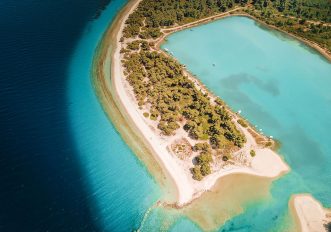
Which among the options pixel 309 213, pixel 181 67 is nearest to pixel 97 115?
pixel 181 67

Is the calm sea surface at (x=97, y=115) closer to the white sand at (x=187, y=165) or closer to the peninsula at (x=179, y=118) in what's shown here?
the white sand at (x=187, y=165)

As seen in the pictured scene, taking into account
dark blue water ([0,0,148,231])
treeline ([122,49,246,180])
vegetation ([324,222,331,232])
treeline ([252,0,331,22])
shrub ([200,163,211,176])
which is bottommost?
vegetation ([324,222,331,232])

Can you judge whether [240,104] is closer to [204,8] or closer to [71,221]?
[71,221]

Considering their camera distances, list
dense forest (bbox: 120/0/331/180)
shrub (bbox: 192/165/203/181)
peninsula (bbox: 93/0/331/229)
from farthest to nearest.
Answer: dense forest (bbox: 120/0/331/180), peninsula (bbox: 93/0/331/229), shrub (bbox: 192/165/203/181)

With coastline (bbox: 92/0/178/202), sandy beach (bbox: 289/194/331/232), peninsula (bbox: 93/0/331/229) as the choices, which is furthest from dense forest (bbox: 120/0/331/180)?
sandy beach (bbox: 289/194/331/232)

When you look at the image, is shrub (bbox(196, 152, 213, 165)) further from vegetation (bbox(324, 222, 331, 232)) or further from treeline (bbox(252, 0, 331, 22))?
treeline (bbox(252, 0, 331, 22))

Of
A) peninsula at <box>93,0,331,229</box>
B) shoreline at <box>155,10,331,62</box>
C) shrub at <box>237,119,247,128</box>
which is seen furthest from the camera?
shoreline at <box>155,10,331,62</box>

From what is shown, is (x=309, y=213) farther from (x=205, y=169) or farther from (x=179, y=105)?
(x=179, y=105)

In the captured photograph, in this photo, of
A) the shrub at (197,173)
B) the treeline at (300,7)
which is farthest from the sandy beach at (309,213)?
the treeline at (300,7)
